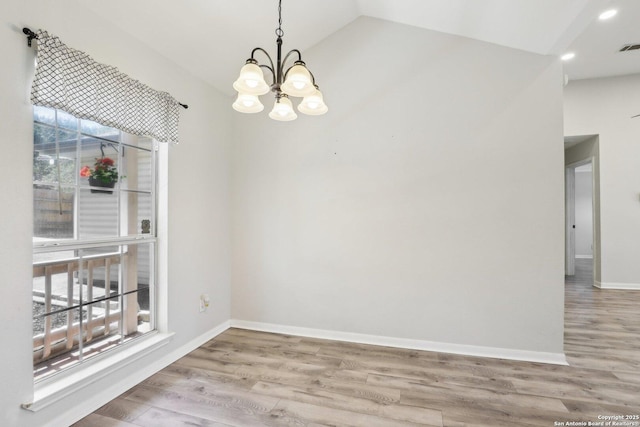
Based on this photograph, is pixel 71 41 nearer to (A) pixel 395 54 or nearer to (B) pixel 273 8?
(B) pixel 273 8

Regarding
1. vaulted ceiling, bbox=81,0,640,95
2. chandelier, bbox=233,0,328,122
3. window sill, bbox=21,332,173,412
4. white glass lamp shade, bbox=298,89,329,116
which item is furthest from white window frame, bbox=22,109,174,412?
white glass lamp shade, bbox=298,89,329,116

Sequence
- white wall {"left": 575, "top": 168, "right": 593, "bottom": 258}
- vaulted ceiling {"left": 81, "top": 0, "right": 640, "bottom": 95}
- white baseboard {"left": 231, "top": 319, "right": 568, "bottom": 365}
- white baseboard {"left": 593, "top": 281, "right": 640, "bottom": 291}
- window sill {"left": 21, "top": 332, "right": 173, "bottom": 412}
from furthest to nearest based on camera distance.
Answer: white wall {"left": 575, "top": 168, "right": 593, "bottom": 258}
white baseboard {"left": 593, "top": 281, "right": 640, "bottom": 291}
white baseboard {"left": 231, "top": 319, "right": 568, "bottom": 365}
vaulted ceiling {"left": 81, "top": 0, "right": 640, "bottom": 95}
window sill {"left": 21, "top": 332, "right": 173, "bottom": 412}

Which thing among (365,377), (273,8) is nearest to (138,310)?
(365,377)

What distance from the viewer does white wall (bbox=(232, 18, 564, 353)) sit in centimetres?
254

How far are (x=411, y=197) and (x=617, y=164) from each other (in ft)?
15.8

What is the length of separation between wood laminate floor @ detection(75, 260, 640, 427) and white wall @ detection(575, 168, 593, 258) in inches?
302

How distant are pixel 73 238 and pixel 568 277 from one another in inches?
308

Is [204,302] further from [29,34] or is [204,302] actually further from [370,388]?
[29,34]

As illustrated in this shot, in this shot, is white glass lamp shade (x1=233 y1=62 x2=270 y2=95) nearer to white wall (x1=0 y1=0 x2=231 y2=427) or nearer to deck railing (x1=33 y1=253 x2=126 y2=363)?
white wall (x1=0 y1=0 x2=231 y2=427)

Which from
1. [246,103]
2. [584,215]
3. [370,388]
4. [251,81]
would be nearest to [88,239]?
[246,103]

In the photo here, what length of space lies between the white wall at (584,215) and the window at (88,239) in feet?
37.7

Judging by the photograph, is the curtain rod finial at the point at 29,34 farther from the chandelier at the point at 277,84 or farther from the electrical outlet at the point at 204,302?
the electrical outlet at the point at 204,302

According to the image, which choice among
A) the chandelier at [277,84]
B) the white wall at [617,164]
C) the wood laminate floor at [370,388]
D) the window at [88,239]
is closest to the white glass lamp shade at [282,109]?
the chandelier at [277,84]

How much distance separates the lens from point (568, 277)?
581 cm
